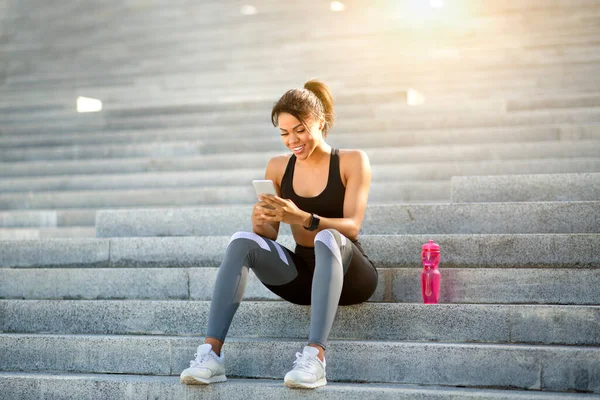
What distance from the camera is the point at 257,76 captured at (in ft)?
32.6

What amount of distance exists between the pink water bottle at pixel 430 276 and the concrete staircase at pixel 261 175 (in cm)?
15

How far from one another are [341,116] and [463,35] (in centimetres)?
264

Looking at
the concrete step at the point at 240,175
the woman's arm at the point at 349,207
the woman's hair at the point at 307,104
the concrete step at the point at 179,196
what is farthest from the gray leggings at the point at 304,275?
the concrete step at the point at 240,175

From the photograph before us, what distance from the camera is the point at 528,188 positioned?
5.23 m

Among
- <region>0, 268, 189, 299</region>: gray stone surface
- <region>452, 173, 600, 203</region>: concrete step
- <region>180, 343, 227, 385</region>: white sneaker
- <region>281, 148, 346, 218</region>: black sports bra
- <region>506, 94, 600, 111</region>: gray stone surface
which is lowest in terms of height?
<region>180, 343, 227, 385</region>: white sneaker

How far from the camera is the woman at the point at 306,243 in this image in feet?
12.0

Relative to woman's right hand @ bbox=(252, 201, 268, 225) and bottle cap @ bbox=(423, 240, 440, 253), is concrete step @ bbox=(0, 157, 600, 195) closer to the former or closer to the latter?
bottle cap @ bbox=(423, 240, 440, 253)

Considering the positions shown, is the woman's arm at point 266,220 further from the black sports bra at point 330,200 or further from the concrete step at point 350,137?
the concrete step at point 350,137

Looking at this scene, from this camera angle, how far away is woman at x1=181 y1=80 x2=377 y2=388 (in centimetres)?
365

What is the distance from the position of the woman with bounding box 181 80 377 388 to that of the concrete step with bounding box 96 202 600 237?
104 centimetres

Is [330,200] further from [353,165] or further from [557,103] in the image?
[557,103]

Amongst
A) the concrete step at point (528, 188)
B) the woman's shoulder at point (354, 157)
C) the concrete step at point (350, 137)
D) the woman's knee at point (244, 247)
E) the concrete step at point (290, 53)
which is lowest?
the woman's knee at point (244, 247)

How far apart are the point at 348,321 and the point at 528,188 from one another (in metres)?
1.73

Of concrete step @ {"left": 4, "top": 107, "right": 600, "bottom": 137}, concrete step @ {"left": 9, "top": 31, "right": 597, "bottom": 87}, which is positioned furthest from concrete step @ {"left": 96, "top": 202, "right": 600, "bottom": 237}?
concrete step @ {"left": 9, "top": 31, "right": 597, "bottom": 87}
